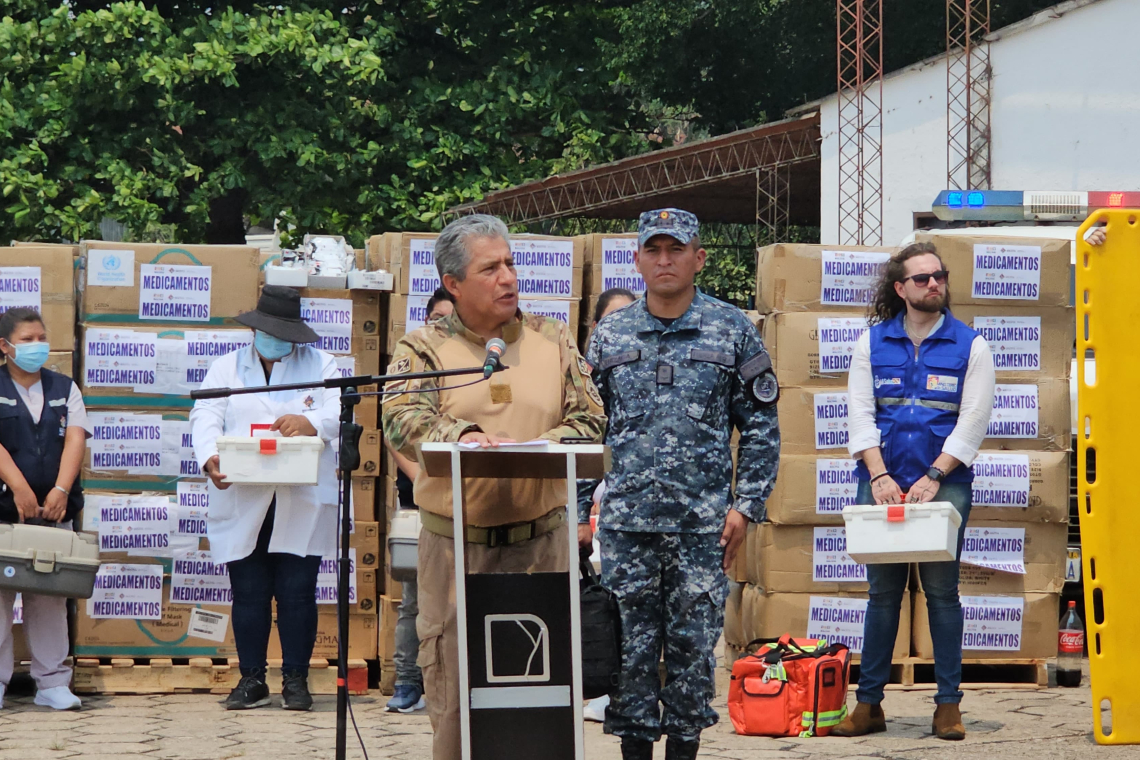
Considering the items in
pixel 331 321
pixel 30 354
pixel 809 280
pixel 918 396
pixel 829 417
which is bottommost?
pixel 829 417

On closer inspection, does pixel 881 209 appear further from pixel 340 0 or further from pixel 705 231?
pixel 705 231

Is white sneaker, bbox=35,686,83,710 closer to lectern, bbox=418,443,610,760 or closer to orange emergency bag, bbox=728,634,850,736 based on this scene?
orange emergency bag, bbox=728,634,850,736

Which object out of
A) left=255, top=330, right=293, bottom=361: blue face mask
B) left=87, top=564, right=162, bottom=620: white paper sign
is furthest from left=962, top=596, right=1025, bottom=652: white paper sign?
left=87, top=564, right=162, bottom=620: white paper sign

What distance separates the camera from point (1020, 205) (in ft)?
32.1

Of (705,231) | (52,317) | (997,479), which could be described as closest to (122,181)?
(52,317)

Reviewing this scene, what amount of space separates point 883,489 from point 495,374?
2.61 metres

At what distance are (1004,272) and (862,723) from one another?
276 centimetres

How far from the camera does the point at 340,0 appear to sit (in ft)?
58.9

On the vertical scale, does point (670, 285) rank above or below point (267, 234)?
below

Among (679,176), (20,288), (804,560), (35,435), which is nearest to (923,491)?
(804,560)

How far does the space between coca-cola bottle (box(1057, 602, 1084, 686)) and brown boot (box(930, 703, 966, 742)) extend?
1848mm

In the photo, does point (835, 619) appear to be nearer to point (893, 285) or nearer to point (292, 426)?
point (893, 285)

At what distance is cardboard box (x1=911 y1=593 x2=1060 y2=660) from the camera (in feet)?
26.2

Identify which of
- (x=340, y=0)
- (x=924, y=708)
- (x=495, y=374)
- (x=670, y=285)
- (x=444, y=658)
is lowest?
(x=924, y=708)
